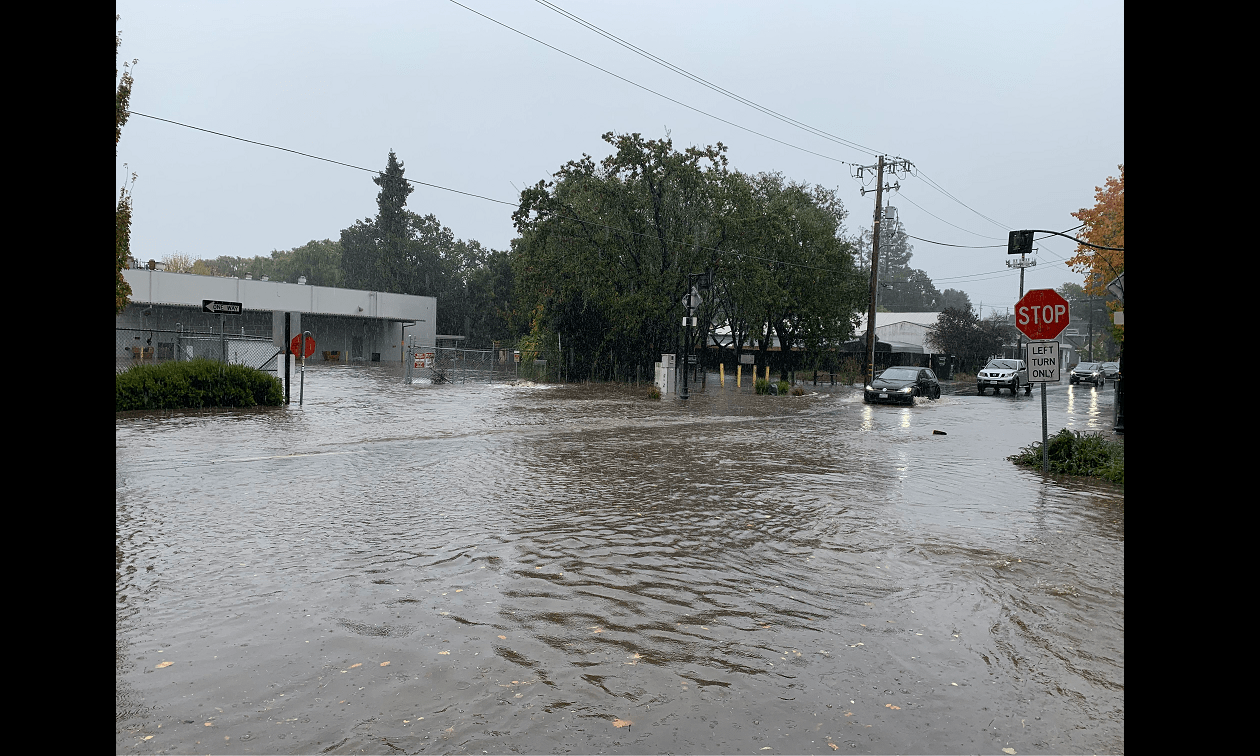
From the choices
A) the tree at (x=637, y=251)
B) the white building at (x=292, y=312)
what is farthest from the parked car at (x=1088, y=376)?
the white building at (x=292, y=312)

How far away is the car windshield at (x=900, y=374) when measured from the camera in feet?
108

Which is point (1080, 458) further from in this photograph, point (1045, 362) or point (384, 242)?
point (384, 242)

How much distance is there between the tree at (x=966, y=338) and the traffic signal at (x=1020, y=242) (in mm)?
39508

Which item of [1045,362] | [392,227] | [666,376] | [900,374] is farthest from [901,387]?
[392,227]

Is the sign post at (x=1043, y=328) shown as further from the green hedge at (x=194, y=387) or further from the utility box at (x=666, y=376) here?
the utility box at (x=666, y=376)

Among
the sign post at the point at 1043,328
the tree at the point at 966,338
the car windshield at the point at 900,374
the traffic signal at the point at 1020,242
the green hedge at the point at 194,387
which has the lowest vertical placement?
the green hedge at the point at 194,387

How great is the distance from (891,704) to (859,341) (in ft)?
212

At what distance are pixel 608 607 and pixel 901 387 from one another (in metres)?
28.2

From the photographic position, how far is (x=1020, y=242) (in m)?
30.1

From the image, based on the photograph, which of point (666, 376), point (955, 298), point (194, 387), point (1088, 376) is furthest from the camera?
point (955, 298)

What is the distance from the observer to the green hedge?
19734mm
